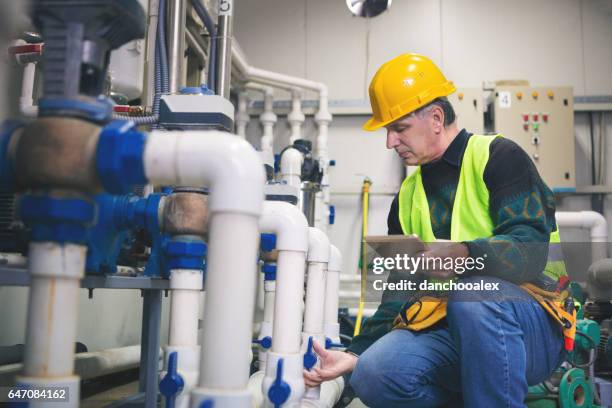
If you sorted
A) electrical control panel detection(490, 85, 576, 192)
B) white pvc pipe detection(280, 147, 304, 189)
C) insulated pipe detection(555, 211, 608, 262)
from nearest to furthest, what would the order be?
white pvc pipe detection(280, 147, 304, 189) → insulated pipe detection(555, 211, 608, 262) → electrical control panel detection(490, 85, 576, 192)

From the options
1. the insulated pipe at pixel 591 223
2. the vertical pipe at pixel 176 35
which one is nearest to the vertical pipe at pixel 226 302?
the vertical pipe at pixel 176 35

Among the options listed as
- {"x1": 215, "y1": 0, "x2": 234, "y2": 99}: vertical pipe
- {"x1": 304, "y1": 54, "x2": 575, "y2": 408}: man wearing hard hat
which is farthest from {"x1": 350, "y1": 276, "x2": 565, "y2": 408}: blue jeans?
{"x1": 215, "y1": 0, "x2": 234, "y2": 99}: vertical pipe

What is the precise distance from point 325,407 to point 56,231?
0.84m

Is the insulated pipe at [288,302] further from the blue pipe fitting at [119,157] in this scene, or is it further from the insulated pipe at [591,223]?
the insulated pipe at [591,223]

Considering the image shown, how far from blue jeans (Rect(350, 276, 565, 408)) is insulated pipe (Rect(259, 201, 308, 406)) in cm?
34

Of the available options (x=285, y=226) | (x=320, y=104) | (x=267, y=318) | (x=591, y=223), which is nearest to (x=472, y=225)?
(x=285, y=226)

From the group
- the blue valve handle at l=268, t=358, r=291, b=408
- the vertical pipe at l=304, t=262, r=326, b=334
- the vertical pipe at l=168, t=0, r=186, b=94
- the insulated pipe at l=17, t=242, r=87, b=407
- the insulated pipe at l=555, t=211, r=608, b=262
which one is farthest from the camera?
the insulated pipe at l=555, t=211, r=608, b=262

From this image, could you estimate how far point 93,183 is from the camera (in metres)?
0.49

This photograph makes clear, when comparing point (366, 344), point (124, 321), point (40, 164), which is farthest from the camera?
point (124, 321)

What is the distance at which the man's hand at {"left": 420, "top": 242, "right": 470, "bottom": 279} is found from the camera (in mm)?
1080

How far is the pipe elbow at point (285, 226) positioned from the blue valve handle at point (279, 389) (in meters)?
0.18

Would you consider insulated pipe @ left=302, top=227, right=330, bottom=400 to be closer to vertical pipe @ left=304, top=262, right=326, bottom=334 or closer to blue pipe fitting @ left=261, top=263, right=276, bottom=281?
vertical pipe @ left=304, top=262, right=326, bottom=334

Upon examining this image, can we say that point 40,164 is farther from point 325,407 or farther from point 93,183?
point 325,407

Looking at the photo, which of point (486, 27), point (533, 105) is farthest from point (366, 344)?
point (486, 27)
